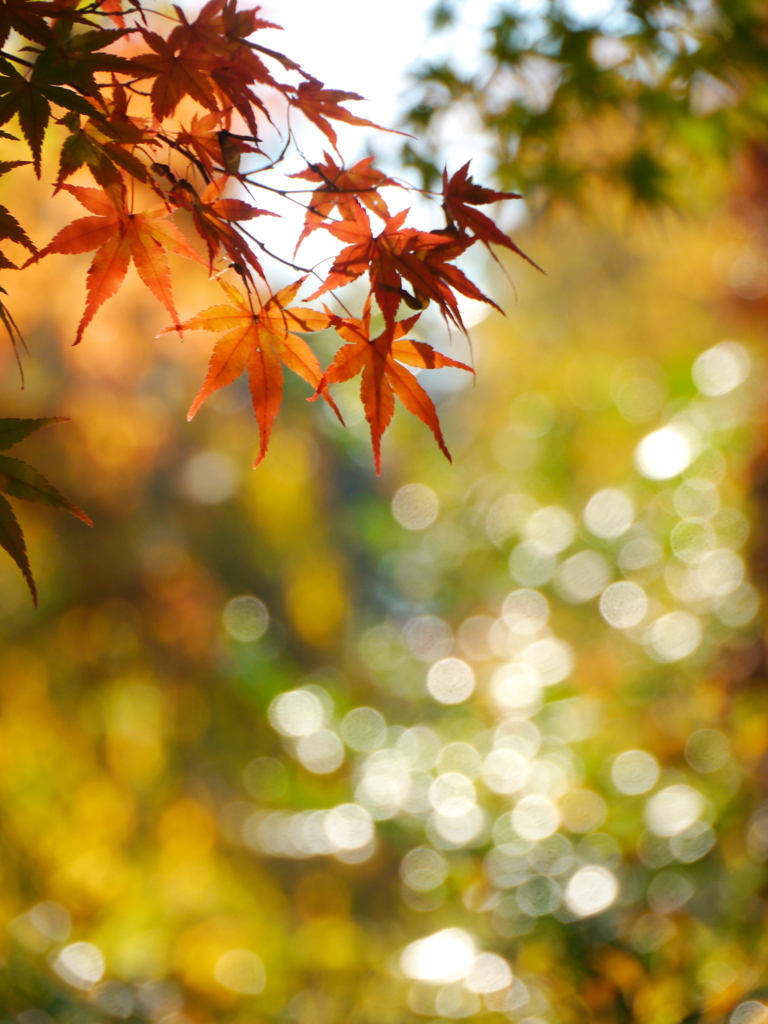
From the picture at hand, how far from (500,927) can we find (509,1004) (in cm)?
35

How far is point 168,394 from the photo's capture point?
595 centimetres

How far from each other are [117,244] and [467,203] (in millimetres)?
372

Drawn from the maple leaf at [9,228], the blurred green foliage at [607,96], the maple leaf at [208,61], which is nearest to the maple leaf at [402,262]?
the maple leaf at [208,61]

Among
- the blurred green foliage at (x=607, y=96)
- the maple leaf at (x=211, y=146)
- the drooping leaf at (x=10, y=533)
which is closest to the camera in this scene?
the drooping leaf at (x=10, y=533)

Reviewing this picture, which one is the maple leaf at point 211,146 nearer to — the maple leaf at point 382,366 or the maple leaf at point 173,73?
the maple leaf at point 173,73

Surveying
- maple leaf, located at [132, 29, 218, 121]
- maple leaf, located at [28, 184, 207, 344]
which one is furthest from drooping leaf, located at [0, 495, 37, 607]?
maple leaf, located at [132, 29, 218, 121]

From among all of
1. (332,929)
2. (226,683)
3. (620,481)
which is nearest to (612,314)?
(620,481)

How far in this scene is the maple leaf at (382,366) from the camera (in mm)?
792

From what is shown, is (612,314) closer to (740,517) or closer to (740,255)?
(740,255)

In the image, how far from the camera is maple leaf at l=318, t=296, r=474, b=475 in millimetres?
792

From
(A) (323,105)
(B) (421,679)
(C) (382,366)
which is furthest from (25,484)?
(B) (421,679)

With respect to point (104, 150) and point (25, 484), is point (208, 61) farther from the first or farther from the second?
point (25, 484)

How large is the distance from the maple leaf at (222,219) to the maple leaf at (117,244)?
22mm

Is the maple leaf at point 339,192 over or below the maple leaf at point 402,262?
over
